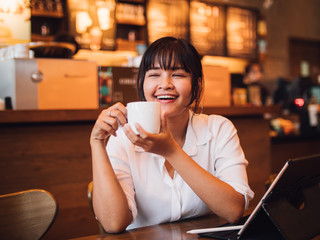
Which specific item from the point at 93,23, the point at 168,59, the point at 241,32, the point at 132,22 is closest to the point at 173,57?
the point at 168,59

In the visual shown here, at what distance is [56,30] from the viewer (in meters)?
4.43

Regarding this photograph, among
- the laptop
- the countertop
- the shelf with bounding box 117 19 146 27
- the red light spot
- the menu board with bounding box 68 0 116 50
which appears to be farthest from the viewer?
the shelf with bounding box 117 19 146 27

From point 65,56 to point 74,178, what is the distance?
2.58ft

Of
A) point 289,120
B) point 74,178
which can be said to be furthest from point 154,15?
point 74,178

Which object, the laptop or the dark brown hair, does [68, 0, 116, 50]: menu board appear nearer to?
the dark brown hair

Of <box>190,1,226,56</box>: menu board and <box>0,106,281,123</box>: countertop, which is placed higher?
<box>190,1,226,56</box>: menu board

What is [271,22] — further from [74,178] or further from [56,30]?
[74,178]

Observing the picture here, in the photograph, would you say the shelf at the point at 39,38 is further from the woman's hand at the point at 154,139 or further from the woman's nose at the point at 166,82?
the woman's hand at the point at 154,139

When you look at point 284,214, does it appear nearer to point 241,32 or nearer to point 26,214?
point 26,214

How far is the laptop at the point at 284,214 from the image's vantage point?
0.83 metres

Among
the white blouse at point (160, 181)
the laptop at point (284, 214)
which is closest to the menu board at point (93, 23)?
the white blouse at point (160, 181)

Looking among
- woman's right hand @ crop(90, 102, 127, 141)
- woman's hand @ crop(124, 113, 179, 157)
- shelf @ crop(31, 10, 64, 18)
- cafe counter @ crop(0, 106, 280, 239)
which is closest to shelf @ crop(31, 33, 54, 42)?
shelf @ crop(31, 10, 64, 18)

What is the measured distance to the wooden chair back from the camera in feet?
3.28

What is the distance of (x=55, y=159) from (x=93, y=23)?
121 inches
